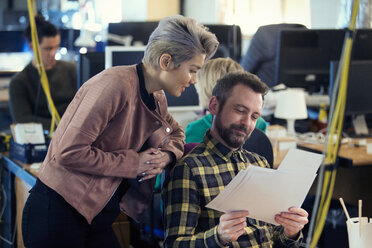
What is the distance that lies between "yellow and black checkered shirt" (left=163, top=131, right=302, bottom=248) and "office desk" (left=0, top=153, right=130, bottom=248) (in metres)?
1.14

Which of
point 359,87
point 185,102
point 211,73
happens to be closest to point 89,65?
point 185,102

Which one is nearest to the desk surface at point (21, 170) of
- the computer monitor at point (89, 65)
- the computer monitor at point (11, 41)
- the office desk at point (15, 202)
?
the office desk at point (15, 202)

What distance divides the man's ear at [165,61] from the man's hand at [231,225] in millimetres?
435

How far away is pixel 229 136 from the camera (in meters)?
1.69

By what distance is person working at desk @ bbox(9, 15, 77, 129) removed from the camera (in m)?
3.44

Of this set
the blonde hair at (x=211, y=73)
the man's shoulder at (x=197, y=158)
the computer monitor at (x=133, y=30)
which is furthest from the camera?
the computer monitor at (x=133, y=30)

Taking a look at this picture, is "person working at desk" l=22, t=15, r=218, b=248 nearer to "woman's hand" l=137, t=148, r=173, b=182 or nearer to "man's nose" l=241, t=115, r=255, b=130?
"woman's hand" l=137, t=148, r=173, b=182

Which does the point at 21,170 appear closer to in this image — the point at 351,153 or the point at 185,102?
the point at 185,102

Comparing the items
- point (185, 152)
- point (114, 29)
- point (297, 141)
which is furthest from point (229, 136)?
point (114, 29)

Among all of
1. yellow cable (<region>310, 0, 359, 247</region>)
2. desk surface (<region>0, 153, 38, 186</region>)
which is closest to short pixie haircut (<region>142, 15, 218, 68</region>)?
yellow cable (<region>310, 0, 359, 247</region>)

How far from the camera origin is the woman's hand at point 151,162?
156 centimetres

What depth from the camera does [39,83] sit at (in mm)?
3404

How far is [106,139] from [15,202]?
4.61ft

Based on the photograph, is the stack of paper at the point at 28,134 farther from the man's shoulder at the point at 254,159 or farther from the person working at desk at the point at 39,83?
the man's shoulder at the point at 254,159
